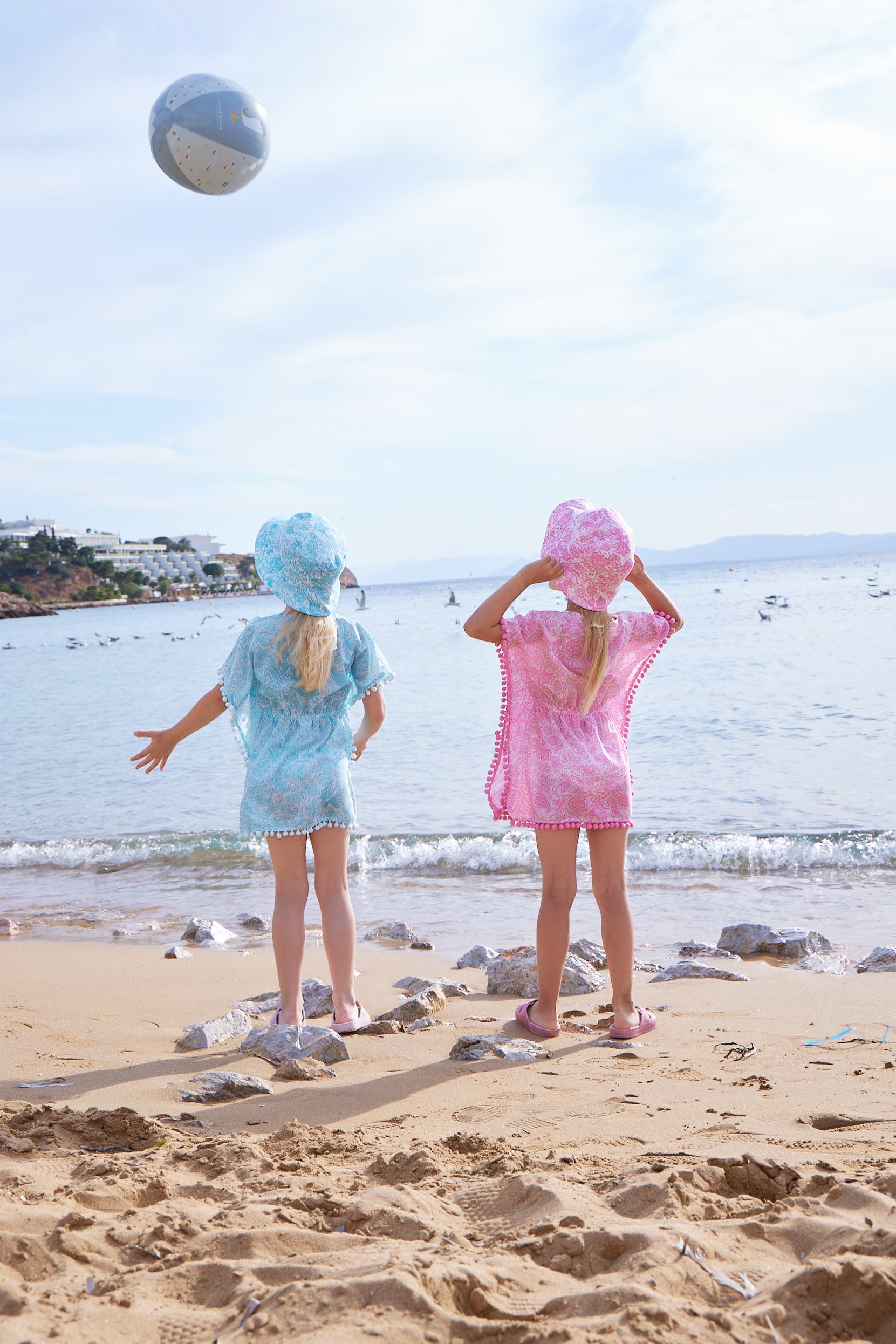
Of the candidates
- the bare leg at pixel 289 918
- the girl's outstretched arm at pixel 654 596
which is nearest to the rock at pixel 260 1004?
the bare leg at pixel 289 918

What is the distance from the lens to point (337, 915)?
3.81 meters

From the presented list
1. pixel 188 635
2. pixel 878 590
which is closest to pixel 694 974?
pixel 188 635

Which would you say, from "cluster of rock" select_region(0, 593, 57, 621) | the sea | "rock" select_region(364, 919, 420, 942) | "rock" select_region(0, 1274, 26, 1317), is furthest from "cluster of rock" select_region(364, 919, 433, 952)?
"cluster of rock" select_region(0, 593, 57, 621)

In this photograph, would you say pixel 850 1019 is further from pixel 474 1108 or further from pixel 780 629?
pixel 780 629

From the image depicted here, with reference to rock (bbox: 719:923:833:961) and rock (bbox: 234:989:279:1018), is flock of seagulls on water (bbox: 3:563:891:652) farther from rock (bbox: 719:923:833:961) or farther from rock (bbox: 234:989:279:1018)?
rock (bbox: 234:989:279:1018)

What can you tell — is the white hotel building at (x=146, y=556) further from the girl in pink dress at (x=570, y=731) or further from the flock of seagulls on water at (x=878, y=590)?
the girl in pink dress at (x=570, y=731)

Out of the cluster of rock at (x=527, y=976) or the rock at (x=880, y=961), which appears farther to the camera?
the rock at (x=880, y=961)

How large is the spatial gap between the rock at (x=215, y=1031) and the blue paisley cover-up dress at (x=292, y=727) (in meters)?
0.75

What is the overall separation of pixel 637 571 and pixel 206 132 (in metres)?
3.19

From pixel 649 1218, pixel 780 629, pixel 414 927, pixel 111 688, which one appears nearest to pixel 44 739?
pixel 111 688

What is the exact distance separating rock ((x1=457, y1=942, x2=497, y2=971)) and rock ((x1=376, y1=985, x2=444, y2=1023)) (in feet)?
2.67

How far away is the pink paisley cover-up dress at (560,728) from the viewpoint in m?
3.64

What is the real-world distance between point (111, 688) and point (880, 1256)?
73.8 ft

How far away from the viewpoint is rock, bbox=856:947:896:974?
4.53m
